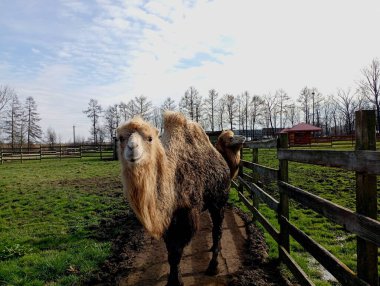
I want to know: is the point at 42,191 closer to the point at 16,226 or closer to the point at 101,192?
the point at 101,192

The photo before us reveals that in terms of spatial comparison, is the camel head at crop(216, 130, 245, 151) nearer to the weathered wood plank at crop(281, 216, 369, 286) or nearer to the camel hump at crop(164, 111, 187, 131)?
the camel hump at crop(164, 111, 187, 131)

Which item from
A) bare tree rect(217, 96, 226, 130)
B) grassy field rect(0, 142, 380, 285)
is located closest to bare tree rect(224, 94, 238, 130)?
bare tree rect(217, 96, 226, 130)

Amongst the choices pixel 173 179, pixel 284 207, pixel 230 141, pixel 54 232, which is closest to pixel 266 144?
pixel 230 141

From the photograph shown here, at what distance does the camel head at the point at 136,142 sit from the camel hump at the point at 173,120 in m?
1.07

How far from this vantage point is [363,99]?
197 feet

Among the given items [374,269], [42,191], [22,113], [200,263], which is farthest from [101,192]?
[22,113]

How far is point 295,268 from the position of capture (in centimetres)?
421

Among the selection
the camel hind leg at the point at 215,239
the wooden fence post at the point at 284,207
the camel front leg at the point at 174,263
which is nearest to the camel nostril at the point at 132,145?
the camel front leg at the point at 174,263

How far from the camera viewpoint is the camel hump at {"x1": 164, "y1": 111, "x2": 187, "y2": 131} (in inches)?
203

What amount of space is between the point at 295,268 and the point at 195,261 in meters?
1.69

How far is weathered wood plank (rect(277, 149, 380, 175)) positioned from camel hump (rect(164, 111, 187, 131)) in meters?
1.96

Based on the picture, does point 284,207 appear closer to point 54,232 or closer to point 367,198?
point 367,198

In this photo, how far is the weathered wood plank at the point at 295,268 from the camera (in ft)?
12.5

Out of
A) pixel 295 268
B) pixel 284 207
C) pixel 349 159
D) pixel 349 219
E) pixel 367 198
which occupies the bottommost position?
pixel 295 268
